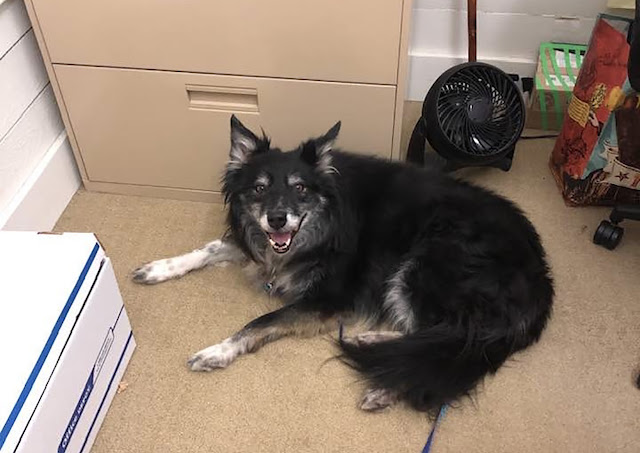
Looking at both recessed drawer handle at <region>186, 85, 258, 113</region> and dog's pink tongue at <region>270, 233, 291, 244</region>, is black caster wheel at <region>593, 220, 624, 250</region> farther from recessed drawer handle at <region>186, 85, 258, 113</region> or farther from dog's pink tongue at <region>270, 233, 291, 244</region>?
recessed drawer handle at <region>186, 85, 258, 113</region>

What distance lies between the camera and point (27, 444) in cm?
127

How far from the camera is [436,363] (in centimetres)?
160

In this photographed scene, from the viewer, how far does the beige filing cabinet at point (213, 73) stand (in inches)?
71.2

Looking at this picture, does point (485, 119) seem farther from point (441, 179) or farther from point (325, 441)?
point (325, 441)

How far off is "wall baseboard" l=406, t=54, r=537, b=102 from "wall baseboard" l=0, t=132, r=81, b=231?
Answer: 136 cm

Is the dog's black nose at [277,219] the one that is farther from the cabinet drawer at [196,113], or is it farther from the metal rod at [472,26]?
the metal rod at [472,26]

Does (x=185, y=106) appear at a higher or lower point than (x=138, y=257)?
higher

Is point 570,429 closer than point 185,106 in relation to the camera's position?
Yes

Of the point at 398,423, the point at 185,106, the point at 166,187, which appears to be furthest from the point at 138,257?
the point at 398,423

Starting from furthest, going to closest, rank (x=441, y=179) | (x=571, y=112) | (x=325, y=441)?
(x=571, y=112), (x=441, y=179), (x=325, y=441)

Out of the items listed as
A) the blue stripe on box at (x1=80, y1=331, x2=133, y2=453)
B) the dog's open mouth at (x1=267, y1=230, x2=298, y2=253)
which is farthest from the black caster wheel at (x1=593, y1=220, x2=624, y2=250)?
the blue stripe on box at (x1=80, y1=331, x2=133, y2=453)

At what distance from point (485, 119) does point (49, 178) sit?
1.47m

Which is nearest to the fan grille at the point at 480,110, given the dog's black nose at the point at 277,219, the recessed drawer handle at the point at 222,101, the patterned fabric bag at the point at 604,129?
the patterned fabric bag at the point at 604,129

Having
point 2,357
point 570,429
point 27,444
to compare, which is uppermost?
point 2,357
